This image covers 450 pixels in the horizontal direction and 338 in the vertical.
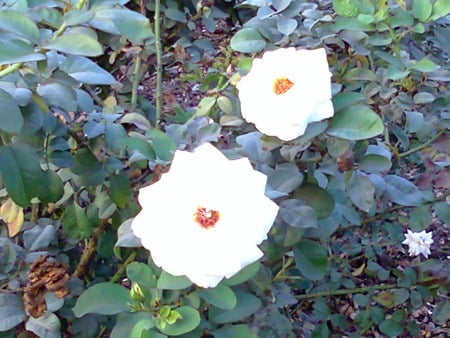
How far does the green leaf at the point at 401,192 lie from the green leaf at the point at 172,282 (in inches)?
20.5

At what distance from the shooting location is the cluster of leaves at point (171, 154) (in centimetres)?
114

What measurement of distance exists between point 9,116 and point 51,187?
274 mm

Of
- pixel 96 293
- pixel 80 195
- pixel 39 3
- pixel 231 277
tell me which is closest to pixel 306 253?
pixel 231 277

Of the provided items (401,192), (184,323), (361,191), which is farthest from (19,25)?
(401,192)

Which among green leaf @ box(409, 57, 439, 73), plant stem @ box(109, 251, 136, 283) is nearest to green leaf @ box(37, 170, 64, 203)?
plant stem @ box(109, 251, 136, 283)

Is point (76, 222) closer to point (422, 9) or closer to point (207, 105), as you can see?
point (207, 105)

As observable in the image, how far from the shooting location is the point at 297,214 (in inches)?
45.5

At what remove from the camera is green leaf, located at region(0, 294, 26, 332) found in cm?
126

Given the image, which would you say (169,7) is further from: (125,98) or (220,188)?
(220,188)

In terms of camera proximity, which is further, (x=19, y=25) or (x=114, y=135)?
(x=114, y=135)

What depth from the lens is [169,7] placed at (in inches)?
82.1

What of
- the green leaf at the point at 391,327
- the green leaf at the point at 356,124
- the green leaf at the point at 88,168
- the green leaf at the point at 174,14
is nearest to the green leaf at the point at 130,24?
the green leaf at the point at 88,168

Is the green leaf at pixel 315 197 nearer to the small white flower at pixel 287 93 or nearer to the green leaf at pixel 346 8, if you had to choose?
the small white flower at pixel 287 93

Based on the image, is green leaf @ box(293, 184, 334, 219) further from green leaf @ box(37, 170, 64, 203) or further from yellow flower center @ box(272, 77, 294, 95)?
green leaf @ box(37, 170, 64, 203)
